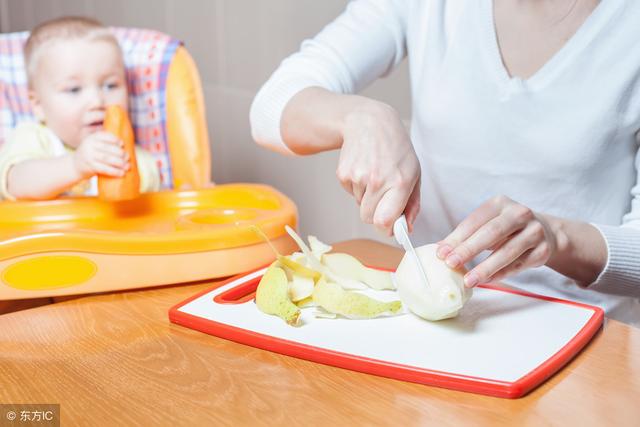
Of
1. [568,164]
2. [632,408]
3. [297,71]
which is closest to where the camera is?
[632,408]

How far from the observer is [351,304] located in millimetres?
722

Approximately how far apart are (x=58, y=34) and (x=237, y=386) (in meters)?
0.94

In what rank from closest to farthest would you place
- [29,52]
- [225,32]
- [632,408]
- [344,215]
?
[632,408] → [29,52] → [344,215] → [225,32]

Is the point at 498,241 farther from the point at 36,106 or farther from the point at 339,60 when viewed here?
the point at 36,106

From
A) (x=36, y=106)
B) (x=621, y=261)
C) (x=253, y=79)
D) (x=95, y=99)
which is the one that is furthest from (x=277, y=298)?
(x=253, y=79)

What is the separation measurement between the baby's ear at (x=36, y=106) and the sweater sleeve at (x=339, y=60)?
52cm

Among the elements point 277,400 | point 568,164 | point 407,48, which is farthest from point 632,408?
point 407,48

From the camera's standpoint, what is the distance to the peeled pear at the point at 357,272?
2.70ft

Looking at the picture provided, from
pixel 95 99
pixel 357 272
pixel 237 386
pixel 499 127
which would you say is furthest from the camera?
pixel 95 99

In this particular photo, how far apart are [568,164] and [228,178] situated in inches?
47.3

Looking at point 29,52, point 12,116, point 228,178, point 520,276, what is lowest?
point 228,178

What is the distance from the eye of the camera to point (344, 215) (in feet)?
5.24

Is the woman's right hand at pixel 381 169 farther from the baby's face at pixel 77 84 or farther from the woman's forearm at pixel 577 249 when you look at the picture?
the baby's face at pixel 77 84

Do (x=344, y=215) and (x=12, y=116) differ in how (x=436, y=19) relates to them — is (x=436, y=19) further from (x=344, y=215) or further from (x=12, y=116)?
(x=12, y=116)
